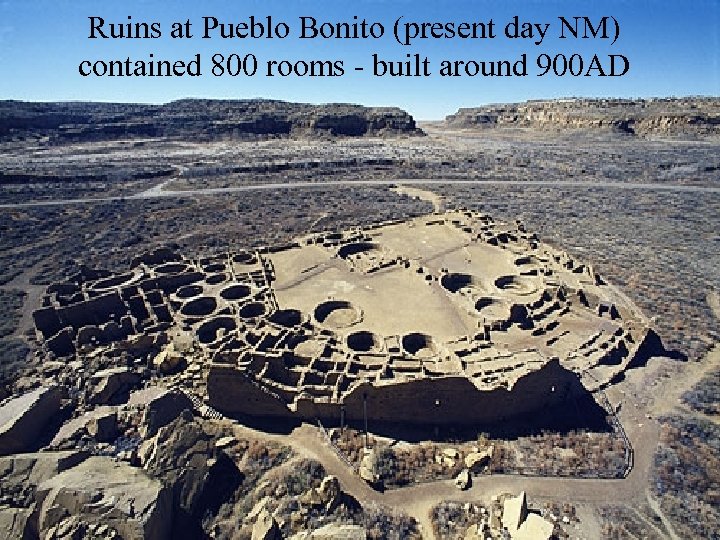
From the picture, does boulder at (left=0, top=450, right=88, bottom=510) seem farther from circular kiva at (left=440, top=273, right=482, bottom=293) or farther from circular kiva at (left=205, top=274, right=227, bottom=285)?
circular kiva at (left=440, top=273, right=482, bottom=293)

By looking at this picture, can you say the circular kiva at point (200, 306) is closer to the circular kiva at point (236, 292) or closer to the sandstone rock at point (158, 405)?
the circular kiva at point (236, 292)

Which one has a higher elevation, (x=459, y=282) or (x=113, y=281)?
(x=113, y=281)

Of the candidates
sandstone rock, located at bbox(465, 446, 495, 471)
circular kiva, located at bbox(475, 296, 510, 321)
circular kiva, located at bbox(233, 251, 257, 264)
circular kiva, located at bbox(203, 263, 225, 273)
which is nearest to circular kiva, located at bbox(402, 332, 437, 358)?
circular kiva, located at bbox(475, 296, 510, 321)

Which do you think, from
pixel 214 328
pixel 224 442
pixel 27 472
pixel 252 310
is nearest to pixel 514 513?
pixel 224 442

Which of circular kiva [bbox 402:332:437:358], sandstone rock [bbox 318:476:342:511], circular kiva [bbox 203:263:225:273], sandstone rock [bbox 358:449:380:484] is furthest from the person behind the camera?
circular kiva [bbox 203:263:225:273]

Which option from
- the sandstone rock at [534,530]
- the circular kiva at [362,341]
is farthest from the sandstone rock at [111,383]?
the sandstone rock at [534,530]

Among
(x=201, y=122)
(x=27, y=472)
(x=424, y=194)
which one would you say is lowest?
(x=27, y=472)

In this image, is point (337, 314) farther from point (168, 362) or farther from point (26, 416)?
point (26, 416)
